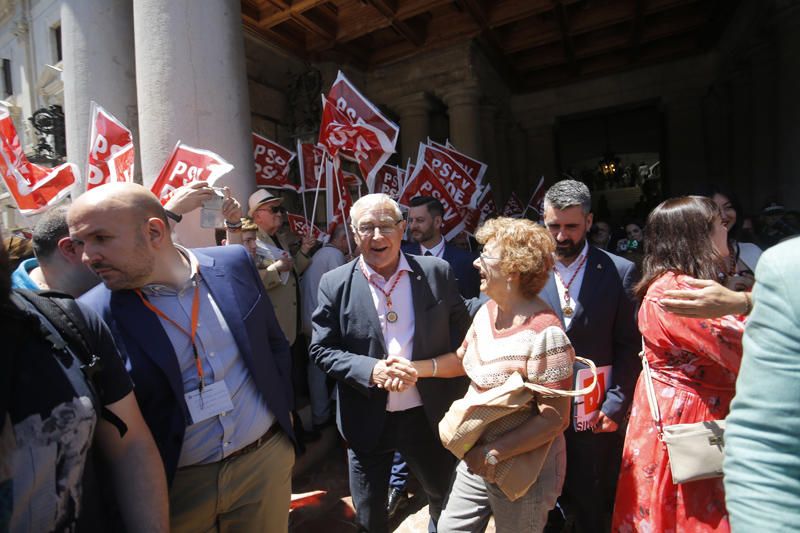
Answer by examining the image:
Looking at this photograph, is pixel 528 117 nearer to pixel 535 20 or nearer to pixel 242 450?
pixel 535 20

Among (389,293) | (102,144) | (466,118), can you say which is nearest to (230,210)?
(389,293)

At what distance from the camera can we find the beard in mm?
2592

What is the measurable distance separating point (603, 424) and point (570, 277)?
2.67 feet

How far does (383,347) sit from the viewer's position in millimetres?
2338

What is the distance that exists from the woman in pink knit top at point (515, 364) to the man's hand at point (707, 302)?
0.43 meters

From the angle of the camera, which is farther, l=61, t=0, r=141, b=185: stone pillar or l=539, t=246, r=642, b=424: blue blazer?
l=61, t=0, r=141, b=185: stone pillar

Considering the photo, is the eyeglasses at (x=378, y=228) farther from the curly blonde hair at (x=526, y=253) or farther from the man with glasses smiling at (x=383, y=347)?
the curly blonde hair at (x=526, y=253)

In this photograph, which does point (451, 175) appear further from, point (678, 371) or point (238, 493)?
point (238, 493)

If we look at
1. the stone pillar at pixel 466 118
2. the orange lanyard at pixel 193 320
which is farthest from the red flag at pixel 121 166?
the stone pillar at pixel 466 118

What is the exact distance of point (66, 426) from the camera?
1.07 m

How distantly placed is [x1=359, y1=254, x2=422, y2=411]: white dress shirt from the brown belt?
0.63m

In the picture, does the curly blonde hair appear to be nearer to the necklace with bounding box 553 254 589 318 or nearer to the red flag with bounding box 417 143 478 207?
the necklace with bounding box 553 254 589 318

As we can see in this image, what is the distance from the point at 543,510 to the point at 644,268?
1214 millimetres

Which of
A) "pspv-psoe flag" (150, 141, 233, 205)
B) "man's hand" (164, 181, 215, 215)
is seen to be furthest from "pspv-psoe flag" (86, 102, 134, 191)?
"man's hand" (164, 181, 215, 215)
